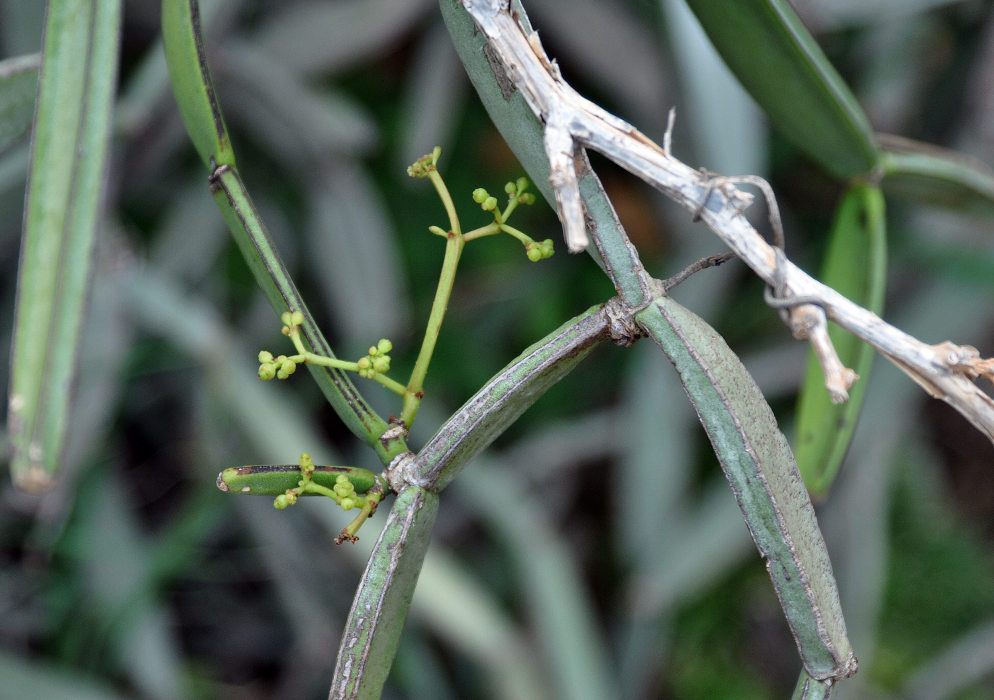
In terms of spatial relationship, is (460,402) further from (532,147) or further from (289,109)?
(532,147)

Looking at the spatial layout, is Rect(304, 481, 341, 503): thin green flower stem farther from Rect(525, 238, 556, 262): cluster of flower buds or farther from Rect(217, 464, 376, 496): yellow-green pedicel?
Rect(525, 238, 556, 262): cluster of flower buds

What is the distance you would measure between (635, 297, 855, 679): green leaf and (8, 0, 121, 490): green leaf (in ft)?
1.02

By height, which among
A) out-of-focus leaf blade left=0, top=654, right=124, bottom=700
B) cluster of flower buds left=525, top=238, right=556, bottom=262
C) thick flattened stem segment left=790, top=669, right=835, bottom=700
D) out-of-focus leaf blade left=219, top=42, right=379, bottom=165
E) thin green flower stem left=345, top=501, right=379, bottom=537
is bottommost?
thick flattened stem segment left=790, top=669, right=835, bottom=700

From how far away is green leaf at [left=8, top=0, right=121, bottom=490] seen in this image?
382mm

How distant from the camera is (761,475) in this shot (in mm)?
305

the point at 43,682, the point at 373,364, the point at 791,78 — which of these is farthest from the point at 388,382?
the point at 43,682

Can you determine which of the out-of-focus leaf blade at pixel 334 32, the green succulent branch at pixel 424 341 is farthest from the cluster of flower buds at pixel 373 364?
the out-of-focus leaf blade at pixel 334 32

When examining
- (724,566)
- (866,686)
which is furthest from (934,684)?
(724,566)

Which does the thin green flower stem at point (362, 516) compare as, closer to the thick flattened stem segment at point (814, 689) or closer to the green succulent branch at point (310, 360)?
the green succulent branch at point (310, 360)

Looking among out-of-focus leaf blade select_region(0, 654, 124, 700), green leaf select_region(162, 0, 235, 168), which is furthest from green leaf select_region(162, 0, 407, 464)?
out-of-focus leaf blade select_region(0, 654, 124, 700)

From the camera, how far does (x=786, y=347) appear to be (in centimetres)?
106

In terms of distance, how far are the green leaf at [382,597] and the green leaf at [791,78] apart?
0.33 m

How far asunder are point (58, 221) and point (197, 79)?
0.12m

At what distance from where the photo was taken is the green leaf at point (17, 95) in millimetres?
450
